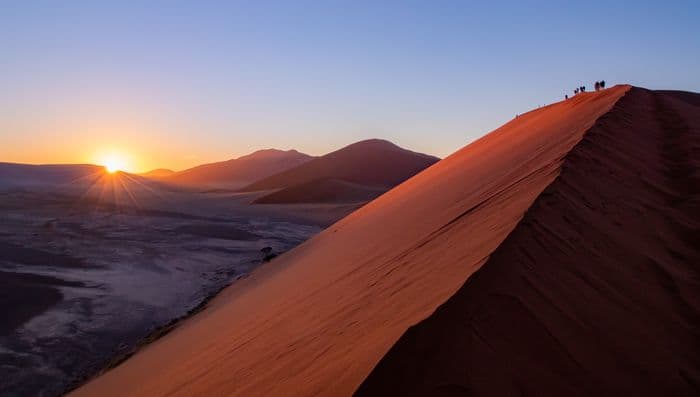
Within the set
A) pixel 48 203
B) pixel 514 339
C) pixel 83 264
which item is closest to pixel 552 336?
pixel 514 339

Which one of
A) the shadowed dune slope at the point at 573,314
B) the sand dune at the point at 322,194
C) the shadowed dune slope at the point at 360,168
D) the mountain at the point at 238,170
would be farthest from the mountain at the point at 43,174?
the shadowed dune slope at the point at 573,314

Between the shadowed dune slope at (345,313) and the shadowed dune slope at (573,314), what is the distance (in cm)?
14

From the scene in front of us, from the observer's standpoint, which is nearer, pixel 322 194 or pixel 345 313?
pixel 345 313

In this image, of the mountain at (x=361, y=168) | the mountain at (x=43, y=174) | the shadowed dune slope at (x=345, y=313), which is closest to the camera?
the shadowed dune slope at (x=345, y=313)

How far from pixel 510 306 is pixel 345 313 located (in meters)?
1.35

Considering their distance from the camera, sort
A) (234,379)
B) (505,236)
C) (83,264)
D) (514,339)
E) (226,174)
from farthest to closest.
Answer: (226,174) → (83,264) → (234,379) → (505,236) → (514,339)

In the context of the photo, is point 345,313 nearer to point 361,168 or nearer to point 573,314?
point 573,314

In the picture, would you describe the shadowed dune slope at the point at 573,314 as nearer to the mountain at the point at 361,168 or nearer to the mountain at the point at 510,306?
the mountain at the point at 510,306

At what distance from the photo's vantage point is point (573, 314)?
261 centimetres

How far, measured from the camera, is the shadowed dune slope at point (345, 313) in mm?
2738

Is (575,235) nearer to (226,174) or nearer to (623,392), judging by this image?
(623,392)

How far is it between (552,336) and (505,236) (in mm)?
907

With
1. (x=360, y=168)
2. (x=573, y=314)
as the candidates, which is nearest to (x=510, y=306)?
(x=573, y=314)

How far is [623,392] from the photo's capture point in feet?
7.13
